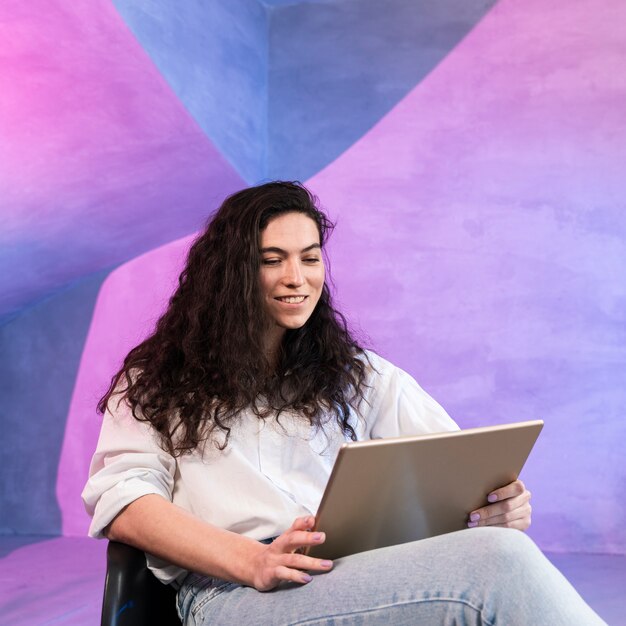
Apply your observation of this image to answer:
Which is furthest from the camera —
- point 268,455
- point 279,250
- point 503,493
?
point 279,250

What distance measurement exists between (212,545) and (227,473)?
0.62ft

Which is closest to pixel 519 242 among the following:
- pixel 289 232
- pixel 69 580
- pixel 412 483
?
pixel 69 580

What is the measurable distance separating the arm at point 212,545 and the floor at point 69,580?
5.56ft

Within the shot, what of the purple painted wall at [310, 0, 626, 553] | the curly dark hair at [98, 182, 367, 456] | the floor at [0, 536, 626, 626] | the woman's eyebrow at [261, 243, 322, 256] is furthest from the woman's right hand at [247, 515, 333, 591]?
the purple painted wall at [310, 0, 626, 553]

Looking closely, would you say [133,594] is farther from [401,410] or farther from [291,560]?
[401,410]

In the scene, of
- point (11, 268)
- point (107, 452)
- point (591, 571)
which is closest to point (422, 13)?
point (11, 268)

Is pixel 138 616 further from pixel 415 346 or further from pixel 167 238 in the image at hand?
pixel 167 238

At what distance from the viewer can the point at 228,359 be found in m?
1.57

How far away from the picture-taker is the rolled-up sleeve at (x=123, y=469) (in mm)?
Result: 1401

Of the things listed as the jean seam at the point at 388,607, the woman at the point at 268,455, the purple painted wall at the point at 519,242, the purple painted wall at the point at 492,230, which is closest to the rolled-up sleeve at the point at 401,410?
the woman at the point at 268,455

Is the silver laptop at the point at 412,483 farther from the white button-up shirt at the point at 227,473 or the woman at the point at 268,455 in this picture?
the white button-up shirt at the point at 227,473

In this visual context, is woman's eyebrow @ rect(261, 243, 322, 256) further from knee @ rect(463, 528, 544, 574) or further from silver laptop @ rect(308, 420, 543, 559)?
knee @ rect(463, 528, 544, 574)

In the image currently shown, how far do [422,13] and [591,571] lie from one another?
2566mm

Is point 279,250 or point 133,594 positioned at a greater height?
point 279,250
